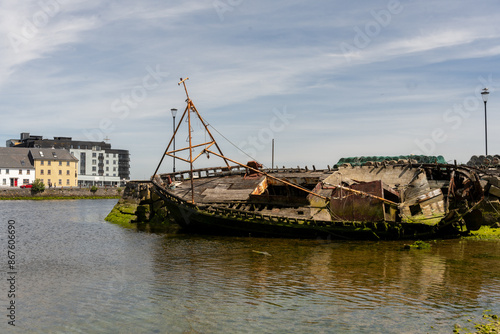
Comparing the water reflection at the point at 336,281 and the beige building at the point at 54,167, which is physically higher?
the beige building at the point at 54,167

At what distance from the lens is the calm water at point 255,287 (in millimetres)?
12148

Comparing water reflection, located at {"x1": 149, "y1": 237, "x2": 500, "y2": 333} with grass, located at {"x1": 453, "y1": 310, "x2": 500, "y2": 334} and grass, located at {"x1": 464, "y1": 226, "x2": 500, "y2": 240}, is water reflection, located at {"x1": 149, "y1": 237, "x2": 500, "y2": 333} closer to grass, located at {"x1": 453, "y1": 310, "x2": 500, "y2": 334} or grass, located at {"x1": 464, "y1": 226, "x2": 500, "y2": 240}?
grass, located at {"x1": 453, "y1": 310, "x2": 500, "y2": 334}

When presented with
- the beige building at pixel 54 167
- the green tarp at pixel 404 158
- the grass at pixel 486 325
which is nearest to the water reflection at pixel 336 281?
the grass at pixel 486 325

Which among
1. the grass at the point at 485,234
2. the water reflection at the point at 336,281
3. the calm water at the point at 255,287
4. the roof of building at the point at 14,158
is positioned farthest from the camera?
the roof of building at the point at 14,158

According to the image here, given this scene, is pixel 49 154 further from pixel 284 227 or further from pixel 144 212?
pixel 284 227

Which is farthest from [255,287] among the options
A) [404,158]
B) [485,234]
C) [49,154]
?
[49,154]

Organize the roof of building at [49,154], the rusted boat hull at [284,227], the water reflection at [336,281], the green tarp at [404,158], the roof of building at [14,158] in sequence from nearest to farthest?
1. the water reflection at [336,281]
2. the rusted boat hull at [284,227]
3. the green tarp at [404,158]
4. the roof of building at [14,158]
5. the roof of building at [49,154]

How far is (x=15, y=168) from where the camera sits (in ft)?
407

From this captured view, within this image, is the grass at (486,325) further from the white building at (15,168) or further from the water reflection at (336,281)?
the white building at (15,168)

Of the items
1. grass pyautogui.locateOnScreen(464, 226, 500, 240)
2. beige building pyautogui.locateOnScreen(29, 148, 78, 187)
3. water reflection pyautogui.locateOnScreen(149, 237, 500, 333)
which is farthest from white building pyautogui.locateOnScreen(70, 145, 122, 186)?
water reflection pyautogui.locateOnScreen(149, 237, 500, 333)

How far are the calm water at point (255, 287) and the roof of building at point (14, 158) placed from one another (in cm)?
10928

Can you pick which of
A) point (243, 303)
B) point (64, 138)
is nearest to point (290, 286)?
point (243, 303)

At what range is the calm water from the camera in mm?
12148

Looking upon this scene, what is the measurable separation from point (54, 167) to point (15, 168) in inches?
394
